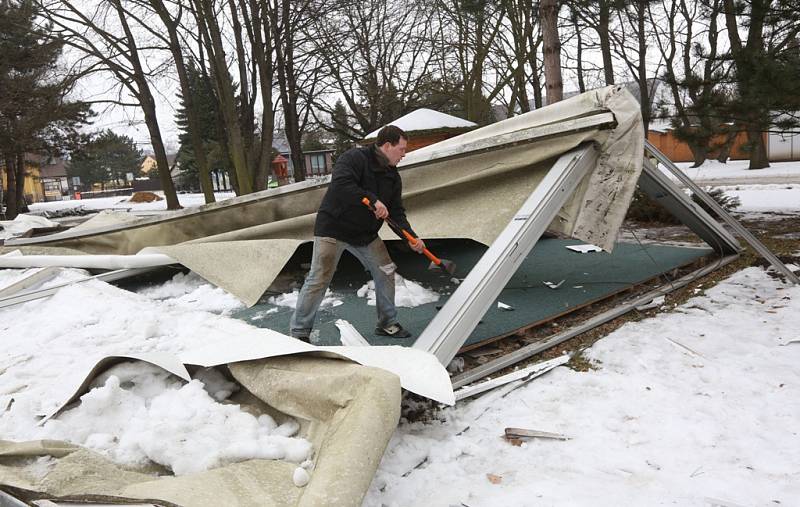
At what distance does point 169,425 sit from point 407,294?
269 cm

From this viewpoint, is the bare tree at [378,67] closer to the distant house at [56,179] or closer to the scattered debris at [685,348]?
the scattered debris at [685,348]

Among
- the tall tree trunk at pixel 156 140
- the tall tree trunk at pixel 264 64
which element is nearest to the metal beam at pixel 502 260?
the tall tree trunk at pixel 264 64

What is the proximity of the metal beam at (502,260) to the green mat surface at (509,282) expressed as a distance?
0.48m

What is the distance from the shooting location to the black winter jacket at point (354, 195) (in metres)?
3.45

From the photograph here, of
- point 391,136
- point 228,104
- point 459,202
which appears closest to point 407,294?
point 459,202

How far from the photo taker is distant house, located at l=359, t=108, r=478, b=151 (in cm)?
941

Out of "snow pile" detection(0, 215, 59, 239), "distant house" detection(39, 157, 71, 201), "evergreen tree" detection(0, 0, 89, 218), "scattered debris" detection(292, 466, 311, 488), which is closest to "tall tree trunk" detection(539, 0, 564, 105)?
"scattered debris" detection(292, 466, 311, 488)

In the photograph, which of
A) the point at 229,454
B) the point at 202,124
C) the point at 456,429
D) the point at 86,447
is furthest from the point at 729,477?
the point at 202,124

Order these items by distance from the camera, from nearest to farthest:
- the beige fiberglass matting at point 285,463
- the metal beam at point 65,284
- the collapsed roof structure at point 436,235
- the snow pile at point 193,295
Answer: the beige fiberglass matting at point 285,463
the collapsed roof structure at point 436,235
the snow pile at point 193,295
the metal beam at point 65,284

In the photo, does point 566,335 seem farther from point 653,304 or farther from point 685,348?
point 653,304

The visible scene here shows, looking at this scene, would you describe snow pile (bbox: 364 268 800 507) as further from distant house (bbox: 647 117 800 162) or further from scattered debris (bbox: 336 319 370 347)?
distant house (bbox: 647 117 800 162)

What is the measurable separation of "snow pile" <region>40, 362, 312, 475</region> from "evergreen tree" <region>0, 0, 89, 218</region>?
1511 centimetres

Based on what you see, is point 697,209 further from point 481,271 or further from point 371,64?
point 371,64

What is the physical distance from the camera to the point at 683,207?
5.05 metres
